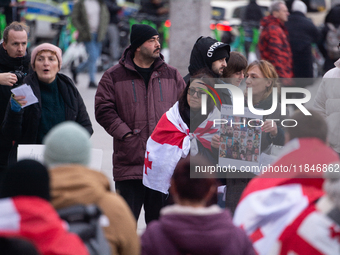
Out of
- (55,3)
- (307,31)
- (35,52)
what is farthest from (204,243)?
(55,3)

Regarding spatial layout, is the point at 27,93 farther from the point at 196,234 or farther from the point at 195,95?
the point at 196,234

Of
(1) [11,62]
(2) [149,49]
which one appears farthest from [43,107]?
(2) [149,49]

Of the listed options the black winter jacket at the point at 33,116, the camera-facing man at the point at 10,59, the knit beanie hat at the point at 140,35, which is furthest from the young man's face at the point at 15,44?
the knit beanie hat at the point at 140,35

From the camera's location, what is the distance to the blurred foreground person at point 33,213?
2.20 meters

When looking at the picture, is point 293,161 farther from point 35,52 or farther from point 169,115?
point 35,52

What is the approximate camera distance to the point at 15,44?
15.8 feet

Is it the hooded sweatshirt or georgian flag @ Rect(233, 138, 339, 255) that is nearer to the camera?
the hooded sweatshirt

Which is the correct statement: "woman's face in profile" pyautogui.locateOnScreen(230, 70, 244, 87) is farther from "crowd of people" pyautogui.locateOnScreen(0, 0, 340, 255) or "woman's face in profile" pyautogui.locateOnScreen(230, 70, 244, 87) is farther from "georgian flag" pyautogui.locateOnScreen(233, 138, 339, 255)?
"georgian flag" pyautogui.locateOnScreen(233, 138, 339, 255)

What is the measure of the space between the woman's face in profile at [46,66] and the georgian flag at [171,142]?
0.95 metres

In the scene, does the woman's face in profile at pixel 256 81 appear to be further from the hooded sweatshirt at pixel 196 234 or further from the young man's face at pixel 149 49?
the hooded sweatshirt at pixel 196 234

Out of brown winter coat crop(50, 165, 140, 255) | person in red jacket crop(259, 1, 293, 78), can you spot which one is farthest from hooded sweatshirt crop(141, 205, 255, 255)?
person in red jacket crop(259, 1, 293, 78)

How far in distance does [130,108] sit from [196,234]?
7.91 ft

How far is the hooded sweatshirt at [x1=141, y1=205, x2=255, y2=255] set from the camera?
248 centimetres

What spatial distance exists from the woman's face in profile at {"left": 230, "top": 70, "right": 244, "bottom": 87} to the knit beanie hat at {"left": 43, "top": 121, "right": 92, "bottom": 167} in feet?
7.62
